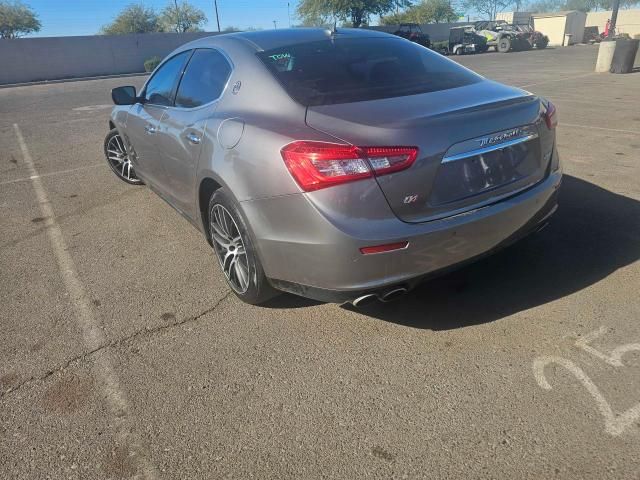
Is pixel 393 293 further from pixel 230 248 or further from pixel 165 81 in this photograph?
pixel 165 81

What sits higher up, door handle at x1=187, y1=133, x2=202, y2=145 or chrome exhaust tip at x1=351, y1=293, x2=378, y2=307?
door handle at x1=187, y1=133, x2=202, y2=145

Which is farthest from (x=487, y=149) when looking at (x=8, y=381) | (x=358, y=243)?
(x=8, y=381)

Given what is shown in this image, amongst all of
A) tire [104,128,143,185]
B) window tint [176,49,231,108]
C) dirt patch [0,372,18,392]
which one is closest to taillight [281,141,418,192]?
window tint [176,49,231,108]

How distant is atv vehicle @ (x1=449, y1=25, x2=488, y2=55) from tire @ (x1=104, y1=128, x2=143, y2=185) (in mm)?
32761

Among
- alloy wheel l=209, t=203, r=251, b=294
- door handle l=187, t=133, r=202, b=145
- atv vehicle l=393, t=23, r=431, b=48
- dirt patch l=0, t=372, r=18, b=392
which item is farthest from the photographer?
atv vehicle l=393, t=23, r=431, b=48

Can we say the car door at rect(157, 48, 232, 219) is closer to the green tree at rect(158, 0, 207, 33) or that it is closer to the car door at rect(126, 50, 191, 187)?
the car door at rect(126, 50, 191, 187)

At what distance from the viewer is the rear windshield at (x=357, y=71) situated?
110 inches

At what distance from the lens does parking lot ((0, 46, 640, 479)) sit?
6.79 feet

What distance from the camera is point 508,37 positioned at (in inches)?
1320

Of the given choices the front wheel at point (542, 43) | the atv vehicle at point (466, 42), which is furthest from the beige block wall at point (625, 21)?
the atv vehicle at point (466, 42)

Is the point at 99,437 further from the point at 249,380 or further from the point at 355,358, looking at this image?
the point at 355,358

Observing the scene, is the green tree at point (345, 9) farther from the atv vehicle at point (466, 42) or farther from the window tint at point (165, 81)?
the window tint at point (165, 81)

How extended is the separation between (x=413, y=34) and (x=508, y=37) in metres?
6.45

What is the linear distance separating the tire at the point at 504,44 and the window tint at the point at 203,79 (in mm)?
34697
